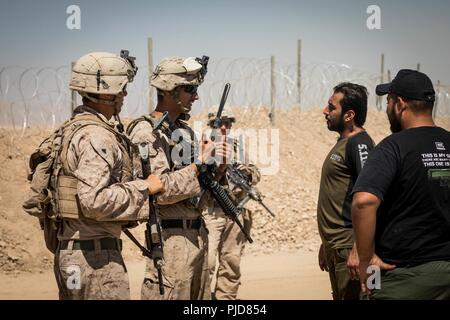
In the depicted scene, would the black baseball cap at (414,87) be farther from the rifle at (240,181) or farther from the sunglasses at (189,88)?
the rifle at (240,181)

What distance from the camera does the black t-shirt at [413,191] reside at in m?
3.35

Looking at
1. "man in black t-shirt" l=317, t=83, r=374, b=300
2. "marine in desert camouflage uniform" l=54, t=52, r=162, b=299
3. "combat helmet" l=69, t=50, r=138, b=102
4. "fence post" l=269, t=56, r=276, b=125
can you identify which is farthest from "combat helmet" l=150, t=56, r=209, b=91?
"fence post" l=269, t=56, r=276, b=125

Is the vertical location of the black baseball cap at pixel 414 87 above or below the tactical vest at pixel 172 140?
above

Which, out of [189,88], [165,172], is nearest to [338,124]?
[189,88]

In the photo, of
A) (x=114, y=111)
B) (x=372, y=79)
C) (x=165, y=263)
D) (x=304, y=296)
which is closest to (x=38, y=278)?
(x=304, y=296)

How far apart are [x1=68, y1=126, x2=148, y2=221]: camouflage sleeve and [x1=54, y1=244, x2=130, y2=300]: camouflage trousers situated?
0.23 meters

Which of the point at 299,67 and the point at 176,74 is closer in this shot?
the point at 176,74

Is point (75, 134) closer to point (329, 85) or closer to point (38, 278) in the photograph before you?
point (38, 278)

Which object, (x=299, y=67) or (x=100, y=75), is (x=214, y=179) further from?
(x=299, y=67)

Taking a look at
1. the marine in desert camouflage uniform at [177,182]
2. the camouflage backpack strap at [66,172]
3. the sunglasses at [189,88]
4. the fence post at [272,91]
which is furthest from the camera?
the fence post at [272,91]

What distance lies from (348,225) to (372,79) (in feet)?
46.4

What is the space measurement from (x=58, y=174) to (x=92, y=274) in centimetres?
56

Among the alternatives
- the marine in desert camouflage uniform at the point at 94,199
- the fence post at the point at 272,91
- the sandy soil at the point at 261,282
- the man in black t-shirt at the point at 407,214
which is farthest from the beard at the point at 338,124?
the fence post at the point at 272,91

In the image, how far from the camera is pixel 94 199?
3449 mm
